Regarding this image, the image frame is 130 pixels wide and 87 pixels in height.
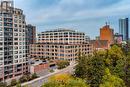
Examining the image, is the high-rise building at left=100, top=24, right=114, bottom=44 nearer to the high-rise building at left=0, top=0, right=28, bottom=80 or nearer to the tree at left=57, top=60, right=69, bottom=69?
the tree at left=57, top=60, right=69, bottom=69

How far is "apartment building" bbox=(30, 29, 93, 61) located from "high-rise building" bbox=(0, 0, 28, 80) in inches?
855

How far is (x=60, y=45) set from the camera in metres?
78.1

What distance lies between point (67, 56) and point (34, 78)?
24.2 meters

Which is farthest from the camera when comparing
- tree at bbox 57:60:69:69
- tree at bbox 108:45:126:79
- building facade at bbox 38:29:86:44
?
building facade at bbox 38:29:86:44

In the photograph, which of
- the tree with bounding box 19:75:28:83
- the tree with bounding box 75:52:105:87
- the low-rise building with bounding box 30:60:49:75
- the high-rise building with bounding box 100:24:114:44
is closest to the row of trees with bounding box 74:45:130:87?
the tree with bounding box 75:52:105:87

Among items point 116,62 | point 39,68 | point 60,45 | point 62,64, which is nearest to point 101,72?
point 116,62

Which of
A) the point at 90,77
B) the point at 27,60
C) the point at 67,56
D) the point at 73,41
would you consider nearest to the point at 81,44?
the point at 73,41

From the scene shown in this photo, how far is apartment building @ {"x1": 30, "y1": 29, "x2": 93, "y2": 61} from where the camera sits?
3066 inches

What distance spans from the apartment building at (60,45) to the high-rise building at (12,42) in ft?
71.3

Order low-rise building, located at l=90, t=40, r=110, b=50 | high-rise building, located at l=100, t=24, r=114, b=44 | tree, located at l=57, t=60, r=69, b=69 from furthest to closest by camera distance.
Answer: high-rise building, located at l=100, t=24, r=114, b=44 → low-rise building, located at l=90, t=40, r=110, b=50 → tree, located at l=57, t=60, r=69, b=69

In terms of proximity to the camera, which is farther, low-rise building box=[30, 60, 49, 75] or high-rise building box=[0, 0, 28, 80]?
low-rise building box=[30, 60, 49, 75]

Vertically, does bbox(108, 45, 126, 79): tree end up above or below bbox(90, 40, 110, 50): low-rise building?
below

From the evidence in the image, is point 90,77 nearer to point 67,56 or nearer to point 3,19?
point 3,19

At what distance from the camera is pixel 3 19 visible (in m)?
50.4
